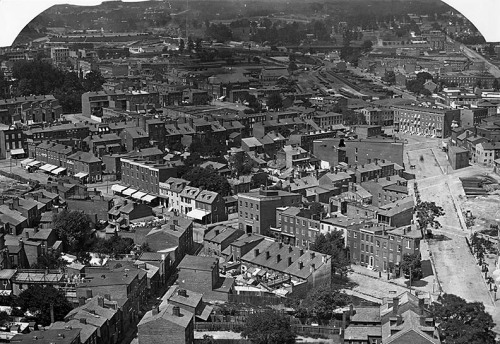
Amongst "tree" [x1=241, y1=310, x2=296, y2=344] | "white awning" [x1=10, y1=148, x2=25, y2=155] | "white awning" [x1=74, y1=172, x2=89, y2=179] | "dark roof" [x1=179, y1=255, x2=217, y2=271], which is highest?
"dark roof" [x1=179, y1=255, x2=217, y2=271]

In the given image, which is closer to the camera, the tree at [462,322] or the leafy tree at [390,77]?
the tree at [462,322]

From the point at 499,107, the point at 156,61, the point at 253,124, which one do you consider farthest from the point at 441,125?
the point at 156,61

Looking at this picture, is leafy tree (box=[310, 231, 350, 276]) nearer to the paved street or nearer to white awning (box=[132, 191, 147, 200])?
the paved street

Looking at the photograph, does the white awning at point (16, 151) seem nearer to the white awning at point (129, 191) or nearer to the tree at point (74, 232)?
the white awning at point (129, 191)

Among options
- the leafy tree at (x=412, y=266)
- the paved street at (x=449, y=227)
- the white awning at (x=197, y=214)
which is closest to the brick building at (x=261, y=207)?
the white awning at (x=197, y=214)

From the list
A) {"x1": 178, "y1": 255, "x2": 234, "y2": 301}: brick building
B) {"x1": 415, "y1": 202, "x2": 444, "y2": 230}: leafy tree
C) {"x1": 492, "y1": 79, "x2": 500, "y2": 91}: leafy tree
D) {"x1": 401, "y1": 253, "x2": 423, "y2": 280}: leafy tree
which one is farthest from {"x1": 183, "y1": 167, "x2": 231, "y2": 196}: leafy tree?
{"x1": 492, "y1": 79, "x2": 500, "y2": 91}: leafy tree

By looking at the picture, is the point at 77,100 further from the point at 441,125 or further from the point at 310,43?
the point at 310,43
